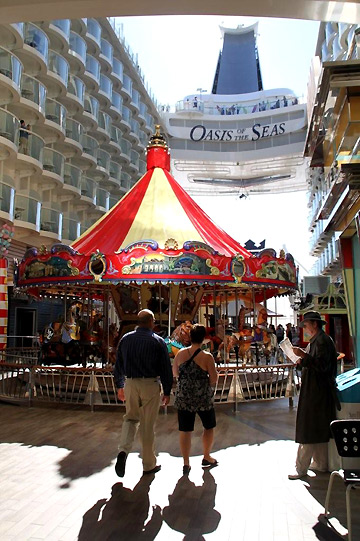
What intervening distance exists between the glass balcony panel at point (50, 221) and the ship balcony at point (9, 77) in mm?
5264

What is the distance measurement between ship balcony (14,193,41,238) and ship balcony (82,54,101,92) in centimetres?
1199

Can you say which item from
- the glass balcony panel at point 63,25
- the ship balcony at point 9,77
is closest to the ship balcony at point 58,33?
the glass balcony panel at point 63,25

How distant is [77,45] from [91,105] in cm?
330

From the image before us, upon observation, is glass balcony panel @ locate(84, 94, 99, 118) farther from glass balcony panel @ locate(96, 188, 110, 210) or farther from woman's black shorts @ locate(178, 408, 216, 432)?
woman's black shorts @ locate(178, 408, 216, 432)

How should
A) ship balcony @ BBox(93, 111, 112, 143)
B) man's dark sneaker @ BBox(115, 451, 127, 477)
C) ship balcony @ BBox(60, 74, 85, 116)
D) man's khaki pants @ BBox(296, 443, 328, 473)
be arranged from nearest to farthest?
man's dark sneaker @ BBox(115, 451, 127, 477)
man's khaki pants @ BBox(296, 443, 328, 473)
ship balcony @ BBox(60, 74, 85, 116)
ship balcony @ BBox(93, 111, 112, 143)

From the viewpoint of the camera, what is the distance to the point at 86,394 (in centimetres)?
1036

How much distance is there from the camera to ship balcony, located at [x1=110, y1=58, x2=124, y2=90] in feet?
114

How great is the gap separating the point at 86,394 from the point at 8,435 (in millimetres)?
2854

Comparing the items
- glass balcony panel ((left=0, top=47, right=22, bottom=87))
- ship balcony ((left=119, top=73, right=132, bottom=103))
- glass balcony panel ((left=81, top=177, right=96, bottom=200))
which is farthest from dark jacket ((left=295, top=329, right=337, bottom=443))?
ship balcony ((left=119, top=73, right=132, bottom=103))

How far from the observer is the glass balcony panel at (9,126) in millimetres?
19234

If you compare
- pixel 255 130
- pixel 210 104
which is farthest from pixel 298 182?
pixel 210 104

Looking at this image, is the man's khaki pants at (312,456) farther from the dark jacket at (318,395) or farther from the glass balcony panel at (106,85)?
the glass balcony panel at (106,85)

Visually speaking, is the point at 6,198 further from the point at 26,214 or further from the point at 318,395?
the point at 318,395

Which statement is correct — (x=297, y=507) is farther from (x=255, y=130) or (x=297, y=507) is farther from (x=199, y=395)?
(x=255, y=130)
